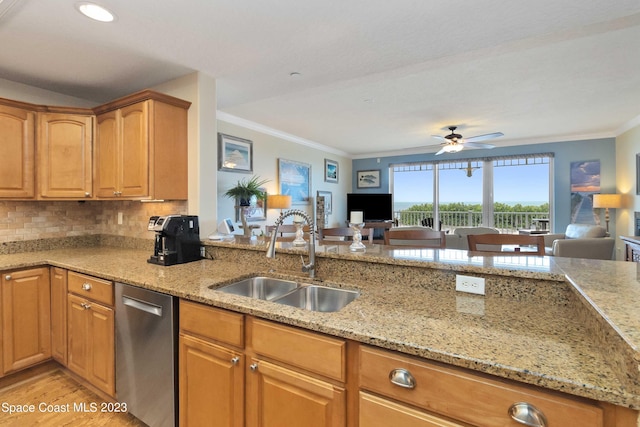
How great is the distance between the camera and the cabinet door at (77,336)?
207 centimetres

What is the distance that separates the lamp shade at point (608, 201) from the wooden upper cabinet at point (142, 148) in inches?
247

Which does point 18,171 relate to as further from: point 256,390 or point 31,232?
point 256,390

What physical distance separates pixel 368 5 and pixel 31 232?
10.8 feet

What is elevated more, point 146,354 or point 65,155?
point 65,155

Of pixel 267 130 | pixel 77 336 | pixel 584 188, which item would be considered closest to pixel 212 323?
pixel 77 336

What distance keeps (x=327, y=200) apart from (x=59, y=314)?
5171 mm

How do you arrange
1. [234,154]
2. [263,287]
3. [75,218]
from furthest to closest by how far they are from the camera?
[234,154]
[75,218]
[263,287]

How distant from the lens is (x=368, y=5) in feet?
5.62

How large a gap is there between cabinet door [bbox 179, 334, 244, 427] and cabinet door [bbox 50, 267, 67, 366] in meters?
1.27

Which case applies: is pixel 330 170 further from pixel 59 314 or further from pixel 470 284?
pixel 470 284

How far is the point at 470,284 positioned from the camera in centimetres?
149

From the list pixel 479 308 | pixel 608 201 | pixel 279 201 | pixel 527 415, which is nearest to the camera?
pixel 527 415

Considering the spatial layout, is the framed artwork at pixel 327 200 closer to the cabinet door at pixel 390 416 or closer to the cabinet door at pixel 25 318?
the cabinet door at pixel 25 318

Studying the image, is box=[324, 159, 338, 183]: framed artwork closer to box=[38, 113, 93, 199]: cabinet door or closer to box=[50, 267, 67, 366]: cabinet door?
box=[38, 113, 93, 199]: cabinet door
